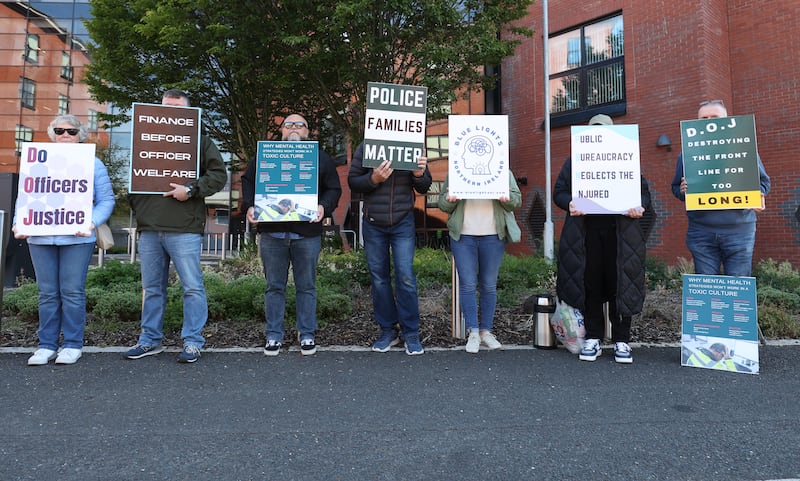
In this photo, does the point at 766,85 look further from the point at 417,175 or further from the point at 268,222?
the point at 268,222

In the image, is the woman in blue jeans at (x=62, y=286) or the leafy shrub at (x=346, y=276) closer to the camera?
the woman in blue jeans at (x=62, y=286)

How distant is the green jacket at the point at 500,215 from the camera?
4.25m

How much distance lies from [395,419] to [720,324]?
2764mm

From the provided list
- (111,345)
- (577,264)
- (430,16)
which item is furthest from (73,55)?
(577,264)

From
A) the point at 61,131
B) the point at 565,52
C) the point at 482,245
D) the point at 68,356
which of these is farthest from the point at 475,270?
the point at 565,52

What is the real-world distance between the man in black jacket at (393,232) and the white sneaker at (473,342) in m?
0.42

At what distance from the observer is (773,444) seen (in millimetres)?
2402

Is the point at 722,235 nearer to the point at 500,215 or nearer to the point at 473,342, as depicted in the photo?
the point at 500,215

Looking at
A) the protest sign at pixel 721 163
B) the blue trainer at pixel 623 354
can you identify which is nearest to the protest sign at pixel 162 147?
the blue trainer at pixel 623 354

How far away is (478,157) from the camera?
4246 millimetres

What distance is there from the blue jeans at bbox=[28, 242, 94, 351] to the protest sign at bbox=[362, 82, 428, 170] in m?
2.43

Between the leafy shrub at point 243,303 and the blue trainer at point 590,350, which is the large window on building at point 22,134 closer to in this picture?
the leafy shrub at point 243,303

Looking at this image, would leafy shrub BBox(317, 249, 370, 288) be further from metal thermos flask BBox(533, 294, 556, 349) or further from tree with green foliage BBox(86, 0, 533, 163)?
tree with green foliage BBox(86, 0, 533, 163)

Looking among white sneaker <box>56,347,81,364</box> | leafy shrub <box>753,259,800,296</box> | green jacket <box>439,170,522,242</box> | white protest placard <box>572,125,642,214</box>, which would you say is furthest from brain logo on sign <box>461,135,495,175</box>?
leafy shrub <box>753,259,800,296</box>
